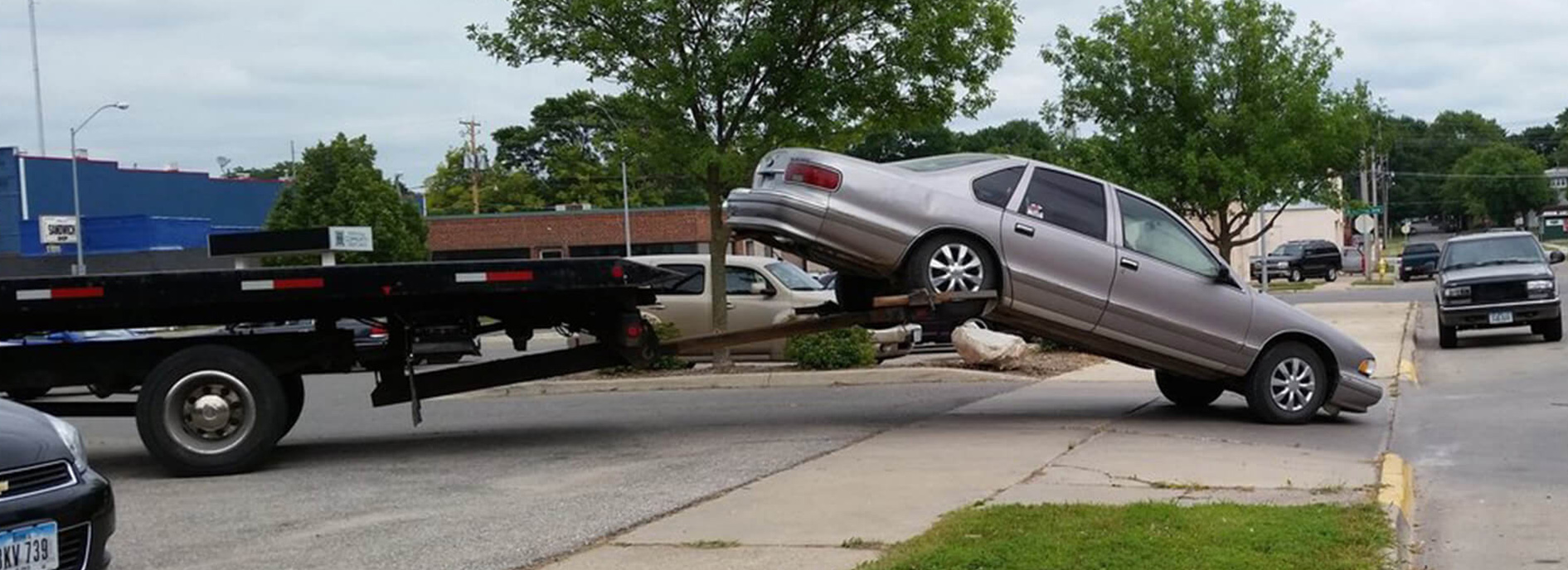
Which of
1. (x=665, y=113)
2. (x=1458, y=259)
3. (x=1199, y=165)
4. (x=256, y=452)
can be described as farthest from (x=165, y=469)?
(x=1199, y=165)

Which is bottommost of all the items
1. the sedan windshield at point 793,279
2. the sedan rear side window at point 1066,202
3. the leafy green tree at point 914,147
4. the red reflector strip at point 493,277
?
the sedan windshield at point 793,279

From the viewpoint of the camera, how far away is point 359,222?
55625mm

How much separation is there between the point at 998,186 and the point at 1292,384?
117 inches

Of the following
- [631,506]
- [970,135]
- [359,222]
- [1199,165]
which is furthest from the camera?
[970,135]

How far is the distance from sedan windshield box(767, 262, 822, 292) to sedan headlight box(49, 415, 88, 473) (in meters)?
13.2

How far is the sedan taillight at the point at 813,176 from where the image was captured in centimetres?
1140

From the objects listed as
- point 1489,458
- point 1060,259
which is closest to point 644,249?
point 1060,259

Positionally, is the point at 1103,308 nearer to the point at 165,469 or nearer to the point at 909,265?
the point at 909,265

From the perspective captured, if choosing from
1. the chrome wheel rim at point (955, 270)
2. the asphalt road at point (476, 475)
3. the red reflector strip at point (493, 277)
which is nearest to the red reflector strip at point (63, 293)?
the asphalt road at point (476, 475)

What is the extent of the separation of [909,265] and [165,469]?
18.3 feet

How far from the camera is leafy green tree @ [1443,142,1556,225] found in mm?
128625

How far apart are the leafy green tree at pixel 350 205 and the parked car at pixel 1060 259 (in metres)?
45.1

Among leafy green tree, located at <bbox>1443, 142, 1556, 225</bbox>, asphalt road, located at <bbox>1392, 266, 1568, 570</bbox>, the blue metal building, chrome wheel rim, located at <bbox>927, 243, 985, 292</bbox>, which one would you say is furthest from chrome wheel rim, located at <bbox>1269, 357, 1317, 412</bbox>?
leafy green tree, located at <bbox>1443, 142, 1556, 225</bbox>

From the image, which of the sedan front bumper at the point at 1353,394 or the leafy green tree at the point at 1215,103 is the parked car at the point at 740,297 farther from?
the leafy green tree at the point at 1215,103
